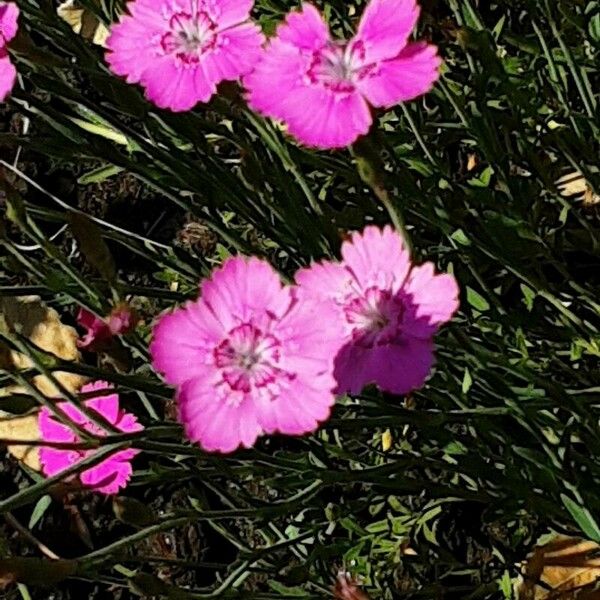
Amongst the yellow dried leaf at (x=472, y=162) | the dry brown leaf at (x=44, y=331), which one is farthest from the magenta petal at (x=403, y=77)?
the dry brown leaf at (x=44, y=331)

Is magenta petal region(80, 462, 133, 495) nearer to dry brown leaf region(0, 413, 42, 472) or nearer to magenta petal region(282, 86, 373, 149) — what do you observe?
magenta petal region(282, 86, 373, 149)

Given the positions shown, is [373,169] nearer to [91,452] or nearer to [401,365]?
[401,365]

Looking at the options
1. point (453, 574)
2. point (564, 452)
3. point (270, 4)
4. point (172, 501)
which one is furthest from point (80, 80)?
point (564, 452)

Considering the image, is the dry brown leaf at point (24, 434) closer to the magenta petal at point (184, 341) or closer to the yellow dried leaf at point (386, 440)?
the yellow dried leaf at point (386, 440)

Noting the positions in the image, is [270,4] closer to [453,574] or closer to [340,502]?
[340,502]


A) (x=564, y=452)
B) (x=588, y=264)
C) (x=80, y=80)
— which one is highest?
(x=80, y=80)

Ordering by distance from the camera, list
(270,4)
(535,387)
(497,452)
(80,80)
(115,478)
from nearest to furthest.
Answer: (115,478), (535,387), (497,452), (270,4), (80,80)
